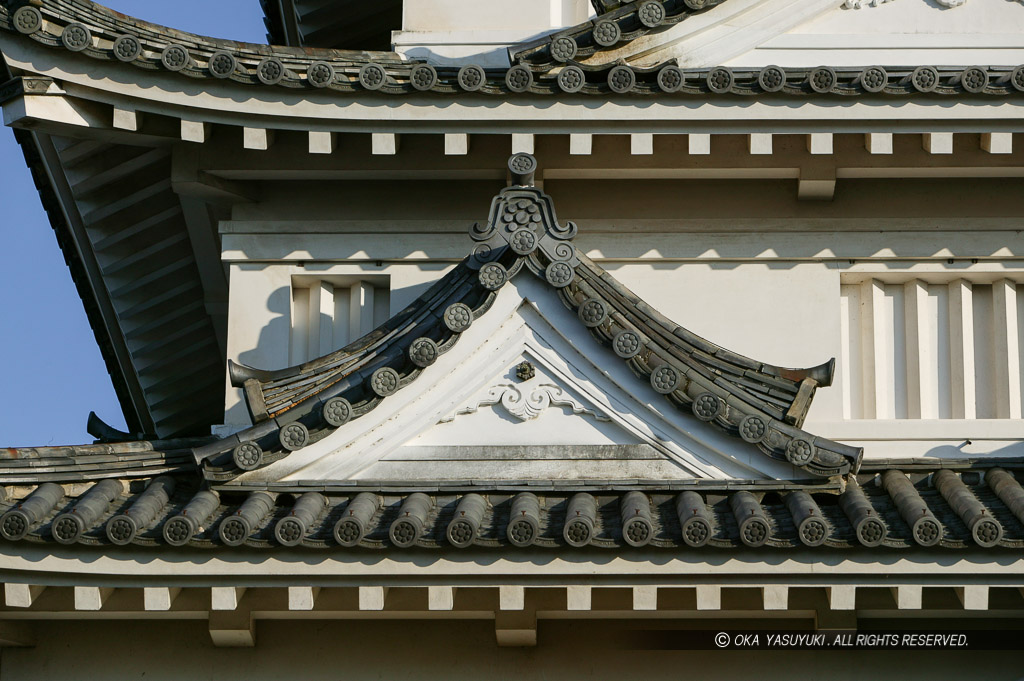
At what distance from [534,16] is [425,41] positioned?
809 mm

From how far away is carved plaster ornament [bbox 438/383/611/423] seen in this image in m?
8.22

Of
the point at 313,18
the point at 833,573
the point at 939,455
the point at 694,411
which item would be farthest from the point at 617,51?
the point at 313,18

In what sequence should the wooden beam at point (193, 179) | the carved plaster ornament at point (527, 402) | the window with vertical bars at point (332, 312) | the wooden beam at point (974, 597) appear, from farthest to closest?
the window with vertical bars at point (332, 312) → the wooden beam at point (193, 179) → the carved plaster ornament at point (527, 402) → the wooden beam at point (974, 597)

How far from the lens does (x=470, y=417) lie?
825 cm

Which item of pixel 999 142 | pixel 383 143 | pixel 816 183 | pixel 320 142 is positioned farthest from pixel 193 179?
pixel 999 142

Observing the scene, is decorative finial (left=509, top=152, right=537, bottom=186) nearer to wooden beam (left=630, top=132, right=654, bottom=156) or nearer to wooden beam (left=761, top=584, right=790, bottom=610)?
wooden beam (left=630, top=132, right=654, bottom=156)

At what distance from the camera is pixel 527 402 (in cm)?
824

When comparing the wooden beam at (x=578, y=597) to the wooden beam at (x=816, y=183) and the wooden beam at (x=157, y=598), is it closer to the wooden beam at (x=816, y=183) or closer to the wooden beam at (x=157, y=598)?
the wooden beam at (x=157, y=598)

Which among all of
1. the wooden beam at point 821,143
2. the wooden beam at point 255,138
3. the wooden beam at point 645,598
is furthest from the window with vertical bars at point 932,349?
the wooden beam at point 255,138

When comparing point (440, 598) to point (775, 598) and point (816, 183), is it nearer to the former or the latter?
point (775, 598)

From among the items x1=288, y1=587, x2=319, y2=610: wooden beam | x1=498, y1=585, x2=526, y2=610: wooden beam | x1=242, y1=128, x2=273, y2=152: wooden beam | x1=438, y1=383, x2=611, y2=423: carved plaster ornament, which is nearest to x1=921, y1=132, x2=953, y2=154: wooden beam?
x1=438, y1=383, x2=611, y2=423: carved plaster ornament

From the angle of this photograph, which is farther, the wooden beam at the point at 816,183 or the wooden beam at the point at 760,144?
the wooden beam at the point at 816,183

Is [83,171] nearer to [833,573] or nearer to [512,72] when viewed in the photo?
[512,72]

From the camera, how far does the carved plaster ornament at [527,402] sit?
8.22 m
